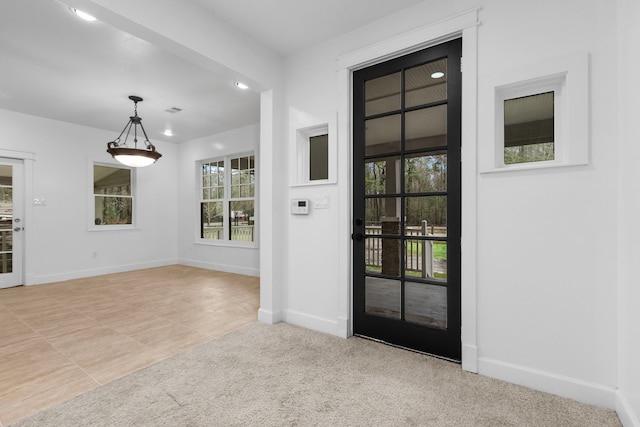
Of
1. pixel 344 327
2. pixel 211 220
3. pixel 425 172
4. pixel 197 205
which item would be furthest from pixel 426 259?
pixel 197 205

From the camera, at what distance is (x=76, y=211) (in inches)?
216

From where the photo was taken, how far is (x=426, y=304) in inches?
98.2

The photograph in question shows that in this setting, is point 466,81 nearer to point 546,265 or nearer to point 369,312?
point 546,265

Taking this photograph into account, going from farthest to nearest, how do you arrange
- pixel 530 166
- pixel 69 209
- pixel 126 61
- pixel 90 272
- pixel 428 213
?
pixel 90 272 → pixel 69 209 → pixel 126 61 → pixel 428 213 → pixel 530 166

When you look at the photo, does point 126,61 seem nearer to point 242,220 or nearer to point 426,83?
point 426,83

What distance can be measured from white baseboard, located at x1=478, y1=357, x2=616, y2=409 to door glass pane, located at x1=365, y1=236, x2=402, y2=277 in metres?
0.90

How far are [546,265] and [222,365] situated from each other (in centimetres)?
232

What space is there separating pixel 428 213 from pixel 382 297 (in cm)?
84

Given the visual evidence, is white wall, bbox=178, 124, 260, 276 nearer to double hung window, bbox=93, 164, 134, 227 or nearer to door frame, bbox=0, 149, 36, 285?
double hung window, bbox=93, 164, 134, 227

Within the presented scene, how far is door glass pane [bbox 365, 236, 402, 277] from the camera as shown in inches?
103

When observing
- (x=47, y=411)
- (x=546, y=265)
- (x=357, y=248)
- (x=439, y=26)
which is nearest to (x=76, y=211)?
(x=47, y=411)

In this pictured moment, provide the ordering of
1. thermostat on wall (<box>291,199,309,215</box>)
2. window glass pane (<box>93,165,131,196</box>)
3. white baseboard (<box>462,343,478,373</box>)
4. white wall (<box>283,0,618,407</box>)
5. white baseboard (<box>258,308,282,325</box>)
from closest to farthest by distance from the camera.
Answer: white wall (<box>283,0,618,407</box>), white baseboard (<box>462,343,478,373</box>), thermostat on wall (<box>291,199,309,215</box>), white baseboard (<box>258,308,282,325</box>), window glass pane (<box>93,165,131,196</box>)

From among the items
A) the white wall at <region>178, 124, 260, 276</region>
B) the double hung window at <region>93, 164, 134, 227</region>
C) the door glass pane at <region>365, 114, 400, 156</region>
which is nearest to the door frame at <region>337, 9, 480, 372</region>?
the door glass pane at <region>365, 114, 400, 156</region>

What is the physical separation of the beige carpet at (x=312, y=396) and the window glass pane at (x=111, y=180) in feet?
16.3
